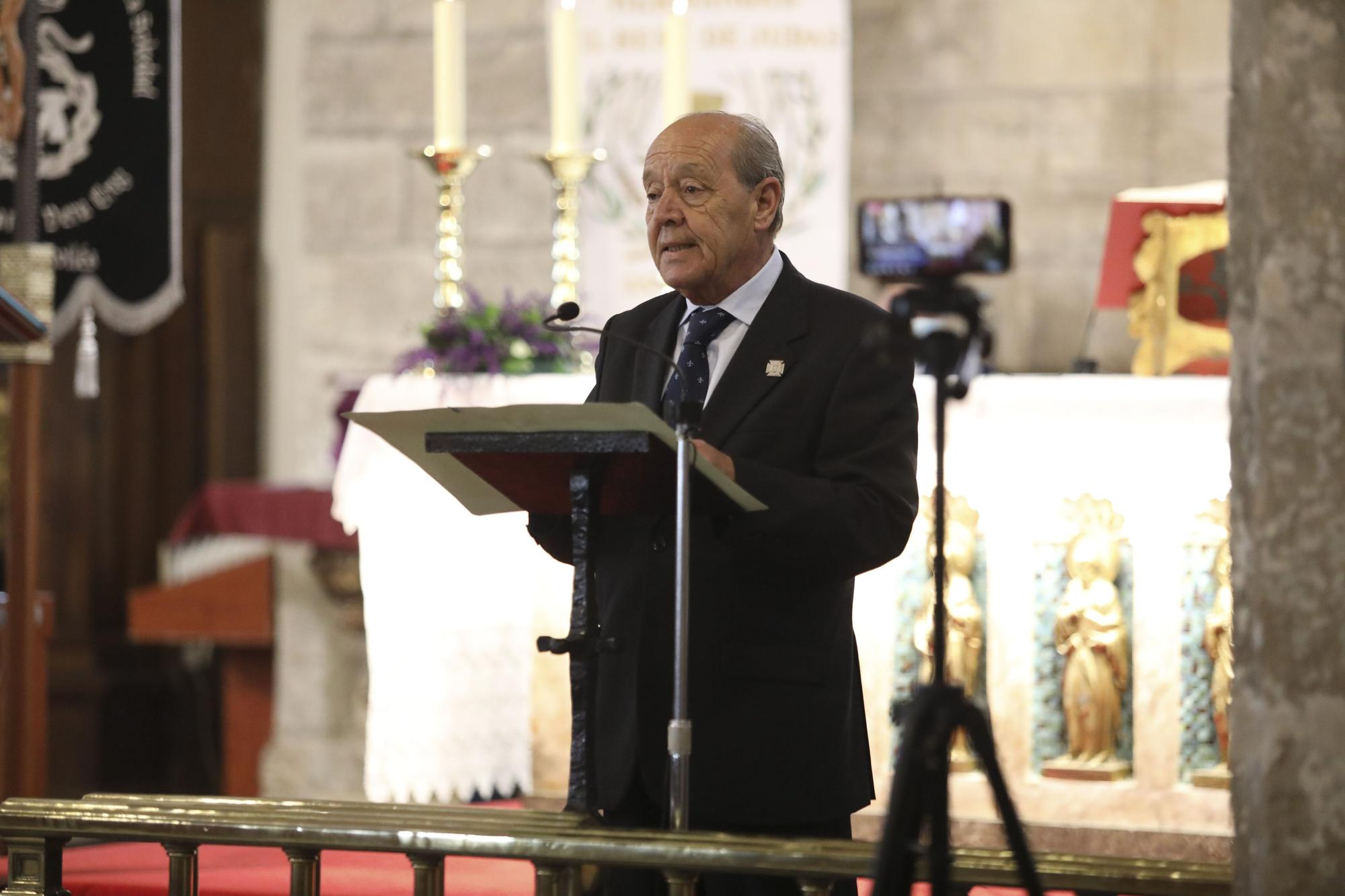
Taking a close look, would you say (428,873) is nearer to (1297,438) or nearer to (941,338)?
(941,338)

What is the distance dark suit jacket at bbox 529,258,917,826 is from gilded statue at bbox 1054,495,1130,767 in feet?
4.54

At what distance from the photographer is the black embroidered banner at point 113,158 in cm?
534

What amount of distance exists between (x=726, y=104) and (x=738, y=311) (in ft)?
8.88

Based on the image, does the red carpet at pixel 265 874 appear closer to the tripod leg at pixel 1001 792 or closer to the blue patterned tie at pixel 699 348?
the blue patterned tie at pixel 699 348

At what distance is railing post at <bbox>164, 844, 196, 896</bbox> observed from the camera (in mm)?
2432

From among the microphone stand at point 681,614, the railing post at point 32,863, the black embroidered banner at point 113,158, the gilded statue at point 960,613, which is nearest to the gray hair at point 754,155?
the microphone stand at point 681,614

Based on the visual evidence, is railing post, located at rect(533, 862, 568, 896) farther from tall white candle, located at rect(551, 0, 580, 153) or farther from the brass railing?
tall white candle, located at rect(551, 0, 580, 153)

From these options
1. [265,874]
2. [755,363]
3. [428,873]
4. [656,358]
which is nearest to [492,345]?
[265,874]

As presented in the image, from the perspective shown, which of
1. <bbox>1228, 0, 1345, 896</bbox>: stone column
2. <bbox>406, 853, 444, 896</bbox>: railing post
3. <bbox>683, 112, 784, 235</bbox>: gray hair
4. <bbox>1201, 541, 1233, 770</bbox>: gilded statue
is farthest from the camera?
<bbox>1201, 541, 1233, 770</bbox>: gilded statue

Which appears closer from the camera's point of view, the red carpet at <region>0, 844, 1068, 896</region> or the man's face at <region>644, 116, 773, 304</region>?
the man's face at <region>644, 116, 773, 304</region>

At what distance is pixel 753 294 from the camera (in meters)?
2.56

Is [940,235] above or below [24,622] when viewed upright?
above

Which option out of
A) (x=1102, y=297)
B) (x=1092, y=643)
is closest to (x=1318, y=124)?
(x=1092, y=643)

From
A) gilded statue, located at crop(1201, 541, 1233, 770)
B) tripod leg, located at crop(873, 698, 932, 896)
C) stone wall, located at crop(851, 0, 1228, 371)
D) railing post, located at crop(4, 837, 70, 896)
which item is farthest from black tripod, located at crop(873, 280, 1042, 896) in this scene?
stone wall, located at crop(851, 0, 1228, 371)
